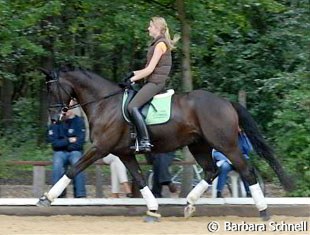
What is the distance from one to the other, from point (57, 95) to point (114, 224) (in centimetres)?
199

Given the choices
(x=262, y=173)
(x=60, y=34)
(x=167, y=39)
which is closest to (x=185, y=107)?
(x=167, y=39)

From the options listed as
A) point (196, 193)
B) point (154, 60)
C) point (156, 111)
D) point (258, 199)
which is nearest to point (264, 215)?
point (258, 199)

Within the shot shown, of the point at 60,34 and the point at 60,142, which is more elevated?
the point at 60,34

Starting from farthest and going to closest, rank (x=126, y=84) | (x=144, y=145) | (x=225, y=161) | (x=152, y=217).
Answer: (x=225, y=161), (x=126, y=84), (x=152, y=217), (x=144, y=145)

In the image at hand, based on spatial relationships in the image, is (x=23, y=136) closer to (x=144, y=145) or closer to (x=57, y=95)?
(x=57, y=95)

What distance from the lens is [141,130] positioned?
9.99 meters

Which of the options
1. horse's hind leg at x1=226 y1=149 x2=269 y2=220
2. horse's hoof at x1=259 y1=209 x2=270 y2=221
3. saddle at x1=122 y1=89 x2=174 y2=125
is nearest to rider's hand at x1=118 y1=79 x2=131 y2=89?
saddle at x1=122 y1=89 x2=174 y2=125

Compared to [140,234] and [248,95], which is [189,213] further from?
[248,95]

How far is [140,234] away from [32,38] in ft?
28.0

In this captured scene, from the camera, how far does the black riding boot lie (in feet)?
32.7

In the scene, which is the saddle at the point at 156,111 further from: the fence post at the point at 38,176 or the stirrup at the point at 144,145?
the fence post at the point at 38,176

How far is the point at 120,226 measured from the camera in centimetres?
980

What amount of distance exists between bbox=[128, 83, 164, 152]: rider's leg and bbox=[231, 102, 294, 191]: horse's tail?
50.8 inches

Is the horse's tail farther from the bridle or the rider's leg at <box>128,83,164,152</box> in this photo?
the bridle
